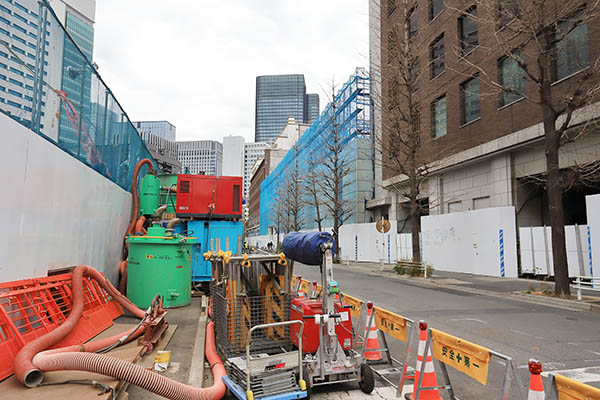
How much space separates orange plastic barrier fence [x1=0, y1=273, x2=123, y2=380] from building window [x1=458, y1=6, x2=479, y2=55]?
78.1 feet

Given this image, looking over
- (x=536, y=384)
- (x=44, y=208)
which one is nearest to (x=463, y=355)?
(x=536, y=384)

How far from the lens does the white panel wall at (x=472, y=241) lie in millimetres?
19297

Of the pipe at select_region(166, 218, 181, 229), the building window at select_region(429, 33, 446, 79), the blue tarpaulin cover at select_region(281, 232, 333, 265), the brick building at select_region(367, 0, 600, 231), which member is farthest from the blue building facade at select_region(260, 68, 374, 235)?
the blue tarpaulin cover at select_region(281, 232, 333, 265)

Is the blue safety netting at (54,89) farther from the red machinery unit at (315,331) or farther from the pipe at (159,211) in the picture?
the red machinery unit at (315,331)

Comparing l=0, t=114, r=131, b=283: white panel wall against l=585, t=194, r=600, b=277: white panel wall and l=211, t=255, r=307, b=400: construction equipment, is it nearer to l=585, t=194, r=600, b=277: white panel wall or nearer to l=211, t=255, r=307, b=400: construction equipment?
l=211, t=255, r=307, b=400: construction equipment

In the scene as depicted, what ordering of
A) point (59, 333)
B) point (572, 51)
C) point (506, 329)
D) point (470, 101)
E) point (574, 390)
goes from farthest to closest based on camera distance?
point (470, 101)
point (572, 51)
point (506, 329)
point (59, 333)
point (574, 390)

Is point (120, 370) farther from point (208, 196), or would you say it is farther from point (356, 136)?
point (356, 136)

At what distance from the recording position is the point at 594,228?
571 inches

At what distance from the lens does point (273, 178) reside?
7900cm

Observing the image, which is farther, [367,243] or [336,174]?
[336,174]

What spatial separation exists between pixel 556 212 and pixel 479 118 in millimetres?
11372

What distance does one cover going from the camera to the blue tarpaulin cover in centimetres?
498

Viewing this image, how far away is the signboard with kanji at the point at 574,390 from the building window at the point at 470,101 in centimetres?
2315

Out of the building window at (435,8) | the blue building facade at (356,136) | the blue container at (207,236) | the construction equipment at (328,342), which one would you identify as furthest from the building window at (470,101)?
the construction equipment at (328,342)
